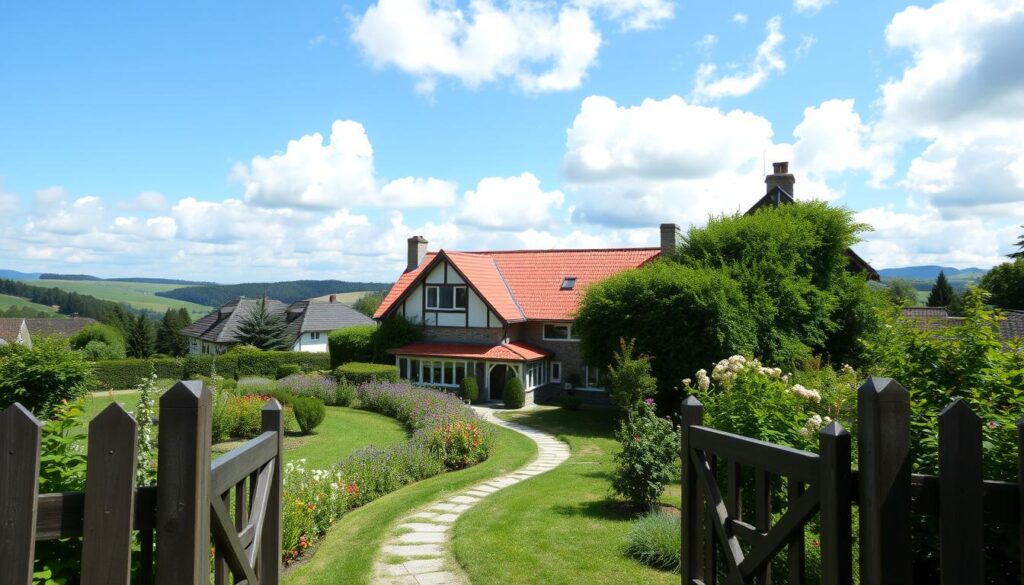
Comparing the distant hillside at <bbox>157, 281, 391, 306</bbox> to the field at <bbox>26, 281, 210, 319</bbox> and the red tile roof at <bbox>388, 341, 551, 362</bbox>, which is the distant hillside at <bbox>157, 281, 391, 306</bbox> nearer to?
the field at <bbox>26, 281, 210, 319</bbox>

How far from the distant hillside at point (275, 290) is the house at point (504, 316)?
107447 millimetres

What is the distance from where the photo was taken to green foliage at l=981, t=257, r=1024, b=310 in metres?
41.7

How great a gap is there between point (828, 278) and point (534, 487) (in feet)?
59.2

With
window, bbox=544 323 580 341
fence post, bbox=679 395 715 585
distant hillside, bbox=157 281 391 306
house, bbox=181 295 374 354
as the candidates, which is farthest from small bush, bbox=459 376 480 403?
distant hillside, bbox=157 281 391 306

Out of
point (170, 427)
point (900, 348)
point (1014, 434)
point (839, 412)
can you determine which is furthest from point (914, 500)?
point (839, 412)

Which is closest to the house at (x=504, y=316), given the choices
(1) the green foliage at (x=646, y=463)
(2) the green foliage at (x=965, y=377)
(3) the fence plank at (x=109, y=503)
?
(1) the green foliage at (x=646, y=463)

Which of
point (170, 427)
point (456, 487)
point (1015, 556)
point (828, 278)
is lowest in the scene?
point (456, 487)

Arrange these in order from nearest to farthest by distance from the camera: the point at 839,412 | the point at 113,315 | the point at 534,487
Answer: the point at 839,412, the point at 534,487, the point at 113,315

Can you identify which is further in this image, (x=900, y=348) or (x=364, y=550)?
(x=364, y=550)

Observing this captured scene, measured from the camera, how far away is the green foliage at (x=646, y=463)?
31.6 ft

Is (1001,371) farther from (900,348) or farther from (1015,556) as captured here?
(1015,556)

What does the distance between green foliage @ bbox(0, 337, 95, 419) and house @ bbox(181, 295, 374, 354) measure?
27.9m

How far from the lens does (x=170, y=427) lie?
205 cm

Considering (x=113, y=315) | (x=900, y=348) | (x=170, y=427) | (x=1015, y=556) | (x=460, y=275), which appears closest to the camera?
(x=170, y=427)
